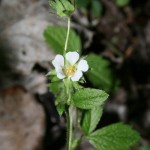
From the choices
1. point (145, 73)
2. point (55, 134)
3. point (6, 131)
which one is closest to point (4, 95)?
point (6, 131)

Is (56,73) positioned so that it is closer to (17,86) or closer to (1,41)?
(17,86)

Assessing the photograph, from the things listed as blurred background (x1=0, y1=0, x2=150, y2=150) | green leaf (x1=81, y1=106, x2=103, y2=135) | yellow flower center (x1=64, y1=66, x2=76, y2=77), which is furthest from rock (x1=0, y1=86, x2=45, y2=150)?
yellow flower center (x1=64, y1=66, x2=76, y2=77)

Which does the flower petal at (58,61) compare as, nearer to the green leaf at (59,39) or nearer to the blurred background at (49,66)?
the green leaf at (59,39)

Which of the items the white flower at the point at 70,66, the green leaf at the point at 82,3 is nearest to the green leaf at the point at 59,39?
the green leaf at the point at 82,3

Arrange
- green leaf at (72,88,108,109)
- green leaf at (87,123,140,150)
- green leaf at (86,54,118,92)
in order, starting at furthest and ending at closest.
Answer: green leaf at (86,54,118,92) → green leaf at (87,123,140,150) → green leaf at (72,88,108,109)

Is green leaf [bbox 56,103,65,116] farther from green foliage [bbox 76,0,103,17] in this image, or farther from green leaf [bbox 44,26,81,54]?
green foliage [bbox 76,0,103,17]
